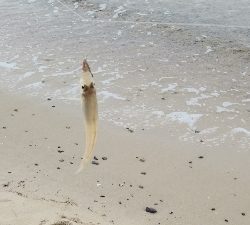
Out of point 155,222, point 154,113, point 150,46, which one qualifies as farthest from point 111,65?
point 155,222

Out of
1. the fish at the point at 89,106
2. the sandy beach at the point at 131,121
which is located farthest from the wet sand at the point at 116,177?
the fish at the point at 89,106

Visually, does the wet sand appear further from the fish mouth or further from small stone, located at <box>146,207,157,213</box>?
the fish mouth

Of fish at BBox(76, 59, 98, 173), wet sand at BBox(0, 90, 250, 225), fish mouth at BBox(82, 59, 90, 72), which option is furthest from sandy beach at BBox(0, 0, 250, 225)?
fish mouth at BBox(82, 59, 90, 72)

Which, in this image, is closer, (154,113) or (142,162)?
(142,162)

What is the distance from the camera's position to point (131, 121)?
22.8 ft

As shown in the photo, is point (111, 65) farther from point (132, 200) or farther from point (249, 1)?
point (249, 1)

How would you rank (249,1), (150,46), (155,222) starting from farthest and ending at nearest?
1. (249,1)
2. (150,46)
3. (155,222)

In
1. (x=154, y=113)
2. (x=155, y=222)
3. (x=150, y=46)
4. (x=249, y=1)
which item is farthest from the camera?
(x=249, y=1)

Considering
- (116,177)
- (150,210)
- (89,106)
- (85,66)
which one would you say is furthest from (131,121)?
(85,66)

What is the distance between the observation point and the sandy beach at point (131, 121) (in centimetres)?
512

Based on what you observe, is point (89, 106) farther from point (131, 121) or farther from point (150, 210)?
point (131, 121)

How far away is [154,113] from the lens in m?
7.19

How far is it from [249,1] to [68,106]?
23.7ft

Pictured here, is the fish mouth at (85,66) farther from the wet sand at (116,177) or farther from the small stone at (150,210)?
the small stone at (150,210)
